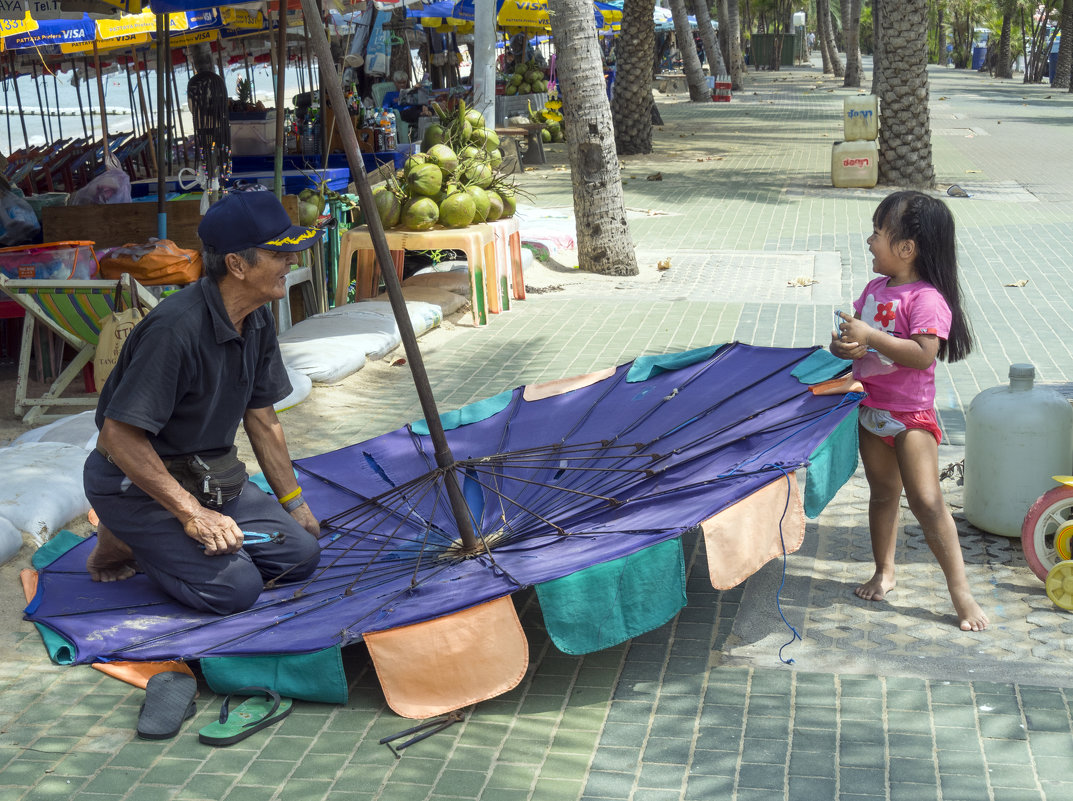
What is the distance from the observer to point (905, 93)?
14.6 m

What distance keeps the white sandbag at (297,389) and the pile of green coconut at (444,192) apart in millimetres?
2036

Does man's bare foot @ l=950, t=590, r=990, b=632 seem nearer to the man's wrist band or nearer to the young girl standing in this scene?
the young girl standing

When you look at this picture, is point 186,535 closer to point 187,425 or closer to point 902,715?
point 187,425

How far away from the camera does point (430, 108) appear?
15367 mm

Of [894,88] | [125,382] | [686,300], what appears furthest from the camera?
[894,88]

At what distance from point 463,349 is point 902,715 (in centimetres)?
523

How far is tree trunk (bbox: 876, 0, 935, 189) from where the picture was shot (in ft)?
47.2

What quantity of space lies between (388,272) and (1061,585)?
2.60 metres

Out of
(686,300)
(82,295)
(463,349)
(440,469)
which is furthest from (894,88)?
(440,469)

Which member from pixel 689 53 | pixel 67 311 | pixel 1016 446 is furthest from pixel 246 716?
pixel 689 53

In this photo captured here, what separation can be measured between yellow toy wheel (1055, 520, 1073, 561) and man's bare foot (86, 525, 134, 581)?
331 centimetres

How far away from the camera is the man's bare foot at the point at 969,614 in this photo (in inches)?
146

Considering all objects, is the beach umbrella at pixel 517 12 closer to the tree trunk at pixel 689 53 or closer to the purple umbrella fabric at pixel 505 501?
the tree trunk at pixel 689 53

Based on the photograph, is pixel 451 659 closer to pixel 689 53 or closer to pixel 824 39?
pixel 689 53
